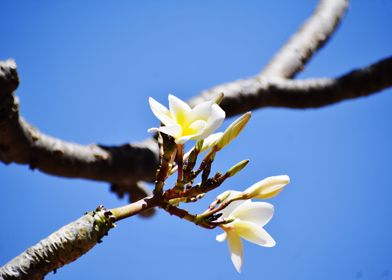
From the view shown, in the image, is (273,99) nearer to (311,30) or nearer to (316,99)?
(316,99)

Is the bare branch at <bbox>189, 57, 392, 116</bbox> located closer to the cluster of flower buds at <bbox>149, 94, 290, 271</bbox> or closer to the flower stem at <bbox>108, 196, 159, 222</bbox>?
the cluster of flower buds at <bbox>149, 94, 290, 271</bbox>

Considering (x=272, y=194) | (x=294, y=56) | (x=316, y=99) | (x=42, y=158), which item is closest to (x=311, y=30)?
(x=294, y=56)

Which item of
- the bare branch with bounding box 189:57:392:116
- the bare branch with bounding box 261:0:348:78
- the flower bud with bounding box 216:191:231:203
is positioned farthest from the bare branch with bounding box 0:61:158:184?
the flower bud with bounding box 216:191:231:203

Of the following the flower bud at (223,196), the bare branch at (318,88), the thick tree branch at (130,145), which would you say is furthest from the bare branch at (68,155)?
the flower bud at (223,196)

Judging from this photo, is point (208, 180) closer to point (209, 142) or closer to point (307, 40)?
point (209, 142)

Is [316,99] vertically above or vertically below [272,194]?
above

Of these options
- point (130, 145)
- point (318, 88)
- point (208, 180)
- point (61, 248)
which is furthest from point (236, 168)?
point (318, 88)
